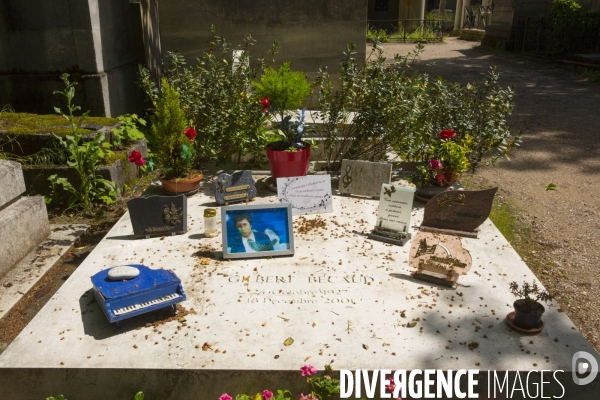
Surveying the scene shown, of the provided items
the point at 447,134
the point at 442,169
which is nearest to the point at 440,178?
the point at 442,169

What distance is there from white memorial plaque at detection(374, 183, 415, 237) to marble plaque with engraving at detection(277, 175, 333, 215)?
0.62m

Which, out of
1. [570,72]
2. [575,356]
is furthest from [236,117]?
[570,72]

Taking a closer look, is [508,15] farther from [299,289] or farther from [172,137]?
[299,289]

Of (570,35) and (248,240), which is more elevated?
(570,35)

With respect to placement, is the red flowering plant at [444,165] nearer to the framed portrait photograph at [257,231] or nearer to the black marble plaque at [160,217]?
the framed portrait photograph at [257,231]

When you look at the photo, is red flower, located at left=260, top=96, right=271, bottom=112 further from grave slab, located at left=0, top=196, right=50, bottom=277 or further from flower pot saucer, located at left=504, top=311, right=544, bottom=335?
flower pot saucer, located at left=504, top=311, right=544, bottom=335

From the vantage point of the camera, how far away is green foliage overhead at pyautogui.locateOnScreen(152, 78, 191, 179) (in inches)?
190

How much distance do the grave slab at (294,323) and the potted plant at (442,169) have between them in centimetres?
99

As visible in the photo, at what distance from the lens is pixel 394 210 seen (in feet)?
13.5

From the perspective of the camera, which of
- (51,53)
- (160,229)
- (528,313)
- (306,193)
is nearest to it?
(528,313)

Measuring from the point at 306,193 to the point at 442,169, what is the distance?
1306mm

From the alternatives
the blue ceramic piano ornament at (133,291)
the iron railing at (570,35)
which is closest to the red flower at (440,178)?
the blue ceramic piano ornament at (133,291)

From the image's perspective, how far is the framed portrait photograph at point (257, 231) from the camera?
3.80 metres

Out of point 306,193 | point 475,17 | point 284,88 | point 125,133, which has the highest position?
point 475,17
